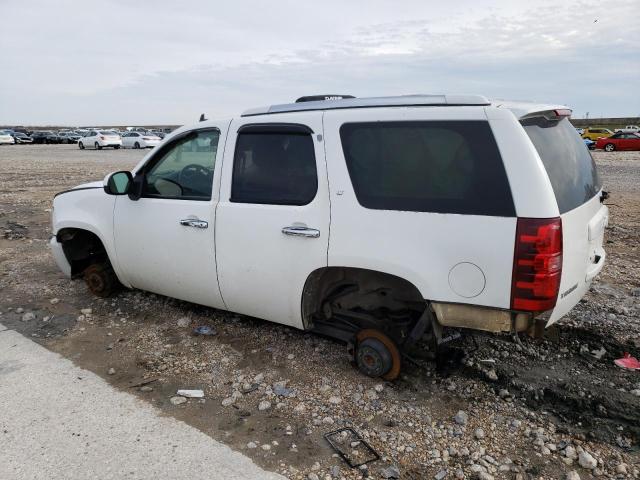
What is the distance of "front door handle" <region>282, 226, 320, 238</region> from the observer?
Result: 3.61 metres

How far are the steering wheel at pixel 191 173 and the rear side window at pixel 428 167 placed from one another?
141cm

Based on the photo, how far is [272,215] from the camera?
382 cm

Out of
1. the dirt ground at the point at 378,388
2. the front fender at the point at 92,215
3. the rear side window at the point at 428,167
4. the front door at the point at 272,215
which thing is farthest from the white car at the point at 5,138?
the rear side window at the point at 428,167

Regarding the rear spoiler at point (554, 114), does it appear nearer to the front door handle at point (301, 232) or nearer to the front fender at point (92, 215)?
the front door handle at point (301, 232)

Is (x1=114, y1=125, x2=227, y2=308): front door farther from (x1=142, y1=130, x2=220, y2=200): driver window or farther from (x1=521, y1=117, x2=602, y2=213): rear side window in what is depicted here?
(x1=521, y1=117, x2=602, y2=213): rear side window

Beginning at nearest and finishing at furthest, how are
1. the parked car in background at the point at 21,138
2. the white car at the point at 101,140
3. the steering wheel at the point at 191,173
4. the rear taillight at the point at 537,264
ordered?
the rear taillight at the point at 537,264, the steering wheel at the point at 191,173, the white car at the point at 101,140, the parked car in background at the point at 21,138

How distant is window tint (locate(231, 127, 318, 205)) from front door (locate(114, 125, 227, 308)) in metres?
0.24

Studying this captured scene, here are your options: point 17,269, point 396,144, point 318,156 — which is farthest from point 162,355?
point 17,269

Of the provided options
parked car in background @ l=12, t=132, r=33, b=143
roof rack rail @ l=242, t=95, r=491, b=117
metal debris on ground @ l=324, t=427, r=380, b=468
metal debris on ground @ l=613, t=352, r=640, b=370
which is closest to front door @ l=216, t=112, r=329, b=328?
roof rack rail @ l=242, t=95, r=491, b=117

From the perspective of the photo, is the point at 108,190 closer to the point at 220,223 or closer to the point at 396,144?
the point at 220,223

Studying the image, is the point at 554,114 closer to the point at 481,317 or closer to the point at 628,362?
the point at 481,317

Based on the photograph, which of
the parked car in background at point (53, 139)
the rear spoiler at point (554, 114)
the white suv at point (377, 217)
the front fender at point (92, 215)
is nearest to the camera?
the white suv at point (377, 217)

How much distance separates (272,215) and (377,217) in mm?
867

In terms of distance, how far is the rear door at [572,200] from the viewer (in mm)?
3053
